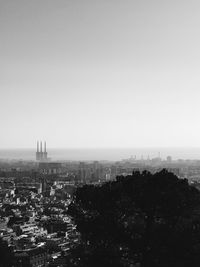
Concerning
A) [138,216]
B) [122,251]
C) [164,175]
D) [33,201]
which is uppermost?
[164,175]

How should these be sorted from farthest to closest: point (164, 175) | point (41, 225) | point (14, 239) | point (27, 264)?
point (41, 225) < point (14, 239) < point (27, 264) < point (164, 175)

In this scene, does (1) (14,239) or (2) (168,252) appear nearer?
(2) (168,252)

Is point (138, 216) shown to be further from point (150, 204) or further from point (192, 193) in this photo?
point (192, 193)

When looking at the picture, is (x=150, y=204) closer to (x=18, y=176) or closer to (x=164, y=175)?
(x=164, y=175)

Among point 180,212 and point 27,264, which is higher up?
point 180,212

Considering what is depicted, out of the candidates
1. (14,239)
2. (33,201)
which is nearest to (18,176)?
(33,201)

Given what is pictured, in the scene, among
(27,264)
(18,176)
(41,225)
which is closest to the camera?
(27,264)
